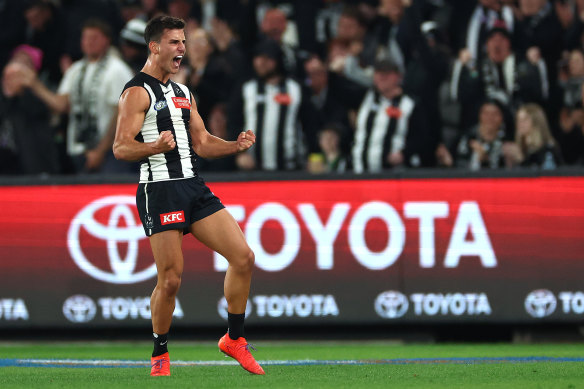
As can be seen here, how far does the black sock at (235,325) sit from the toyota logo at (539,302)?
3.82m

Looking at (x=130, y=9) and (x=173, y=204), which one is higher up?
(x=130, y=9)

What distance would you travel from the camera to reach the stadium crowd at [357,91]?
11.7 metres

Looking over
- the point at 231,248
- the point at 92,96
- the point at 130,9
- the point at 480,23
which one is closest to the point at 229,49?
the point at 130,9

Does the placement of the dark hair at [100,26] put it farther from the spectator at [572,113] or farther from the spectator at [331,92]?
the spectator at [572,113]

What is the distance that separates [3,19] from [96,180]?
4313 mm

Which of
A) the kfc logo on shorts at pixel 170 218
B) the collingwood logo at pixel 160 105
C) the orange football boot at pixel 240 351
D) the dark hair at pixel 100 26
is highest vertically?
the dark hair at pixel 100 26

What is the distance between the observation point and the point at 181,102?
7.46 meters

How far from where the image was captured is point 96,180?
10.9 metres

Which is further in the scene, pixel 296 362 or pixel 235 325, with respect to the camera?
pixel 296 362

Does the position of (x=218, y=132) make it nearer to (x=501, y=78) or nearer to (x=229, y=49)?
(x=229, y=49)

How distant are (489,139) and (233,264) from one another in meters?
4.98

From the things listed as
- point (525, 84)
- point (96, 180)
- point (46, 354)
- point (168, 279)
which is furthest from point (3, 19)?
point (168, 279)

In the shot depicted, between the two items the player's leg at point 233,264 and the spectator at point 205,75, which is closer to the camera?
the player's leg at point 233,264

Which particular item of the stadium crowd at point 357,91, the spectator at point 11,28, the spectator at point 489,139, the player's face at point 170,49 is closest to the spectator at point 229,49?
the stadium crowd at point 357,91
